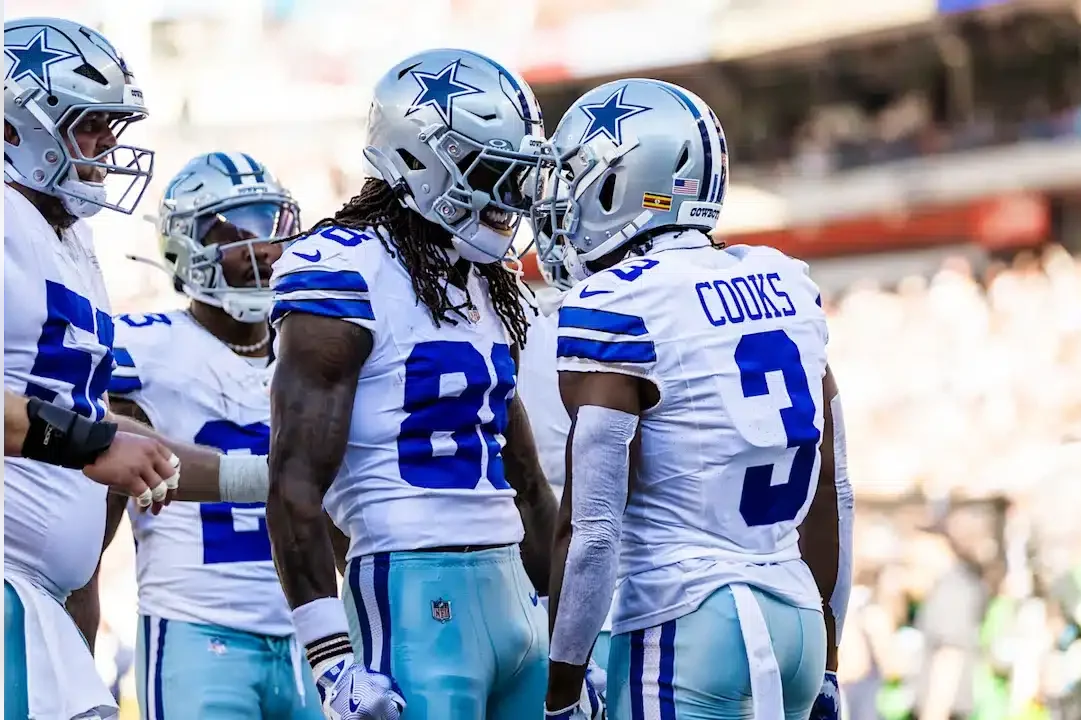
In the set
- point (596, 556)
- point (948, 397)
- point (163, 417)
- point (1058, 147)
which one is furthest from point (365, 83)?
point (596, 556)

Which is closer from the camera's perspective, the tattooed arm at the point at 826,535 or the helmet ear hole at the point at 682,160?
the helmet ear hole at the point at 682,160

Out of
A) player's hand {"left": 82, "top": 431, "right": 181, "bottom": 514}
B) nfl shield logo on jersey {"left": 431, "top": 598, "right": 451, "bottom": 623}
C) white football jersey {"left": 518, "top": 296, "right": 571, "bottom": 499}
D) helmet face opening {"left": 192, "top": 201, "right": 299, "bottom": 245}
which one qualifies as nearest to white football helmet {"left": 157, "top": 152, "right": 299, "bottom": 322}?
helmet face opening {"left": 192, "top": 201, "right": 299, "bottom": 245}

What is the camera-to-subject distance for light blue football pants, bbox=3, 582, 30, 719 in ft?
10.3

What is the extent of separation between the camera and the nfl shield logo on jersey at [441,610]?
3.22 metres

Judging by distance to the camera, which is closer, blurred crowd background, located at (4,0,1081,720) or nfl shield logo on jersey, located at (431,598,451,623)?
nfl shield logo on jersey, located at (431,598,451,623)

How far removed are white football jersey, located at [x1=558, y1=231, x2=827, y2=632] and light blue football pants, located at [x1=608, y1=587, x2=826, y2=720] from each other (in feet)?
0.09

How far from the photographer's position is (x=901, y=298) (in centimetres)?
1603

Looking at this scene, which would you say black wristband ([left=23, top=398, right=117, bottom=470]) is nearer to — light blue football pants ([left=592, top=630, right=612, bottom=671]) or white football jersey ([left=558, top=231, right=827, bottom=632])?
white football jersey ([left=558, top=231, right=827, bottom=632])

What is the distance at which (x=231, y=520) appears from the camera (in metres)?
4.68

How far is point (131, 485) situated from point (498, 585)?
938 mm

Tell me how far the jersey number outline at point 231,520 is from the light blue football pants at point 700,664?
1.70m

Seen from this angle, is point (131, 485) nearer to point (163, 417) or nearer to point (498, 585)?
point (498, 585)

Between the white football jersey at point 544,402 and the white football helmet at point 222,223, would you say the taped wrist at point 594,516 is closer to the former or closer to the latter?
the white football jersey at point 544,402

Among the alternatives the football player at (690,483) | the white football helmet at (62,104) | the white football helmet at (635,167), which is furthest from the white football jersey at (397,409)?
the white football helmet at (62,104)
